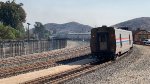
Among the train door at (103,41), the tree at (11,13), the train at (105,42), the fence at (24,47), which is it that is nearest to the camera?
the train at (105,42)

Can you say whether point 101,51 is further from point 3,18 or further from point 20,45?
point 3,18

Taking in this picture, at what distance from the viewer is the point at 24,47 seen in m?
48.1

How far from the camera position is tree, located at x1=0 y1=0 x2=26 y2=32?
91.8 metres

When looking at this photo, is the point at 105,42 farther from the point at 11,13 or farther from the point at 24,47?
the point at 11,13

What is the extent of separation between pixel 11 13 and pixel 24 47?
46.7 m

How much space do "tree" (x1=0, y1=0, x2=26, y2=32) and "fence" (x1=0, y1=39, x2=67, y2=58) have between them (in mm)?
34689

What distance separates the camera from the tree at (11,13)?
301ft

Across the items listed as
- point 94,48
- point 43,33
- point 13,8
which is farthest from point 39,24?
point 94,48

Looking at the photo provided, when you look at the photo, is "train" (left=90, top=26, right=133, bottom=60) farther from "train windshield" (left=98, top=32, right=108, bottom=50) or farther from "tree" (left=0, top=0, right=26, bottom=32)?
"tree" (left=0, top=0, right=26, bottom=32)

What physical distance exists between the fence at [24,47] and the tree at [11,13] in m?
34.7

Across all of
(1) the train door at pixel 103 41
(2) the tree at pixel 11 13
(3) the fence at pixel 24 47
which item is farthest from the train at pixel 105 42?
(2) the tree at pixel 11 13

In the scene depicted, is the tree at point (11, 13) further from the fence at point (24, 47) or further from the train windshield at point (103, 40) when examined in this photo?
the train windshield at point (103, 40)

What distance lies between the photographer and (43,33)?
188375 millimetres

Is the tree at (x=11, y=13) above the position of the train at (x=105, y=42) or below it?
above
